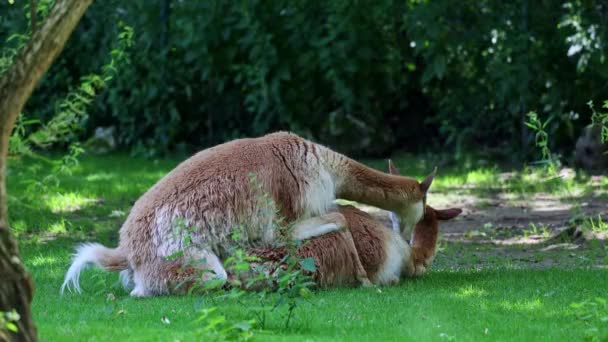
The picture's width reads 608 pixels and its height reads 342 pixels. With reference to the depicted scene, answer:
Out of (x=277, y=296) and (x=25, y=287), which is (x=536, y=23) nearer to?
(x=277, y=296)

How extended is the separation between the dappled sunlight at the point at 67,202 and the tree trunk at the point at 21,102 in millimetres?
7011

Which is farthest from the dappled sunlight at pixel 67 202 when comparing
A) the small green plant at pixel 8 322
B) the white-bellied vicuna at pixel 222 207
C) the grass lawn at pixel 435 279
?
the small green plant at pixel 8 322

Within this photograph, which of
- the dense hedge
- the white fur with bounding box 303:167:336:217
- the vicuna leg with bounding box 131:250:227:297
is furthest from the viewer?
the dense hedge

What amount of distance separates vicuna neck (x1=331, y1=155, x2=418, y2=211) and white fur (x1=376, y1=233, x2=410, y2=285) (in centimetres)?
34

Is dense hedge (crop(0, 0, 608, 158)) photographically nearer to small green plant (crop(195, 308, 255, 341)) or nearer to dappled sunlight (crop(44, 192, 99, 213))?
dappled sunlight (crop(44, 192, 99, 213))

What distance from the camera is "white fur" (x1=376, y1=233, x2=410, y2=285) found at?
8664 millimetres

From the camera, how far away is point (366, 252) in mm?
8625

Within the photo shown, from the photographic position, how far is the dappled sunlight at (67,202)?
12.4 metres

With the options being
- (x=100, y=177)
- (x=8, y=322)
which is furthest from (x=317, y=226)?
(x=100, y=177)

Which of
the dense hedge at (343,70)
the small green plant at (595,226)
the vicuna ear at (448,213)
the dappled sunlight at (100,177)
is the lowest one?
the small green plant at (595,226)

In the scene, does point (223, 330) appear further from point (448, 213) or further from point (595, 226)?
point (595, 226)

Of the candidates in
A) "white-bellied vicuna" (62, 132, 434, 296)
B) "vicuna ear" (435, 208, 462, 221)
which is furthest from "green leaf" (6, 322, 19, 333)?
"vicuna ear" (435, 208, 462, 221)

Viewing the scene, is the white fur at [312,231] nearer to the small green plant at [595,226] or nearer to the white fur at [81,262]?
the white fur at [81,262]

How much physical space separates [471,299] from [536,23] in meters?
8.61
